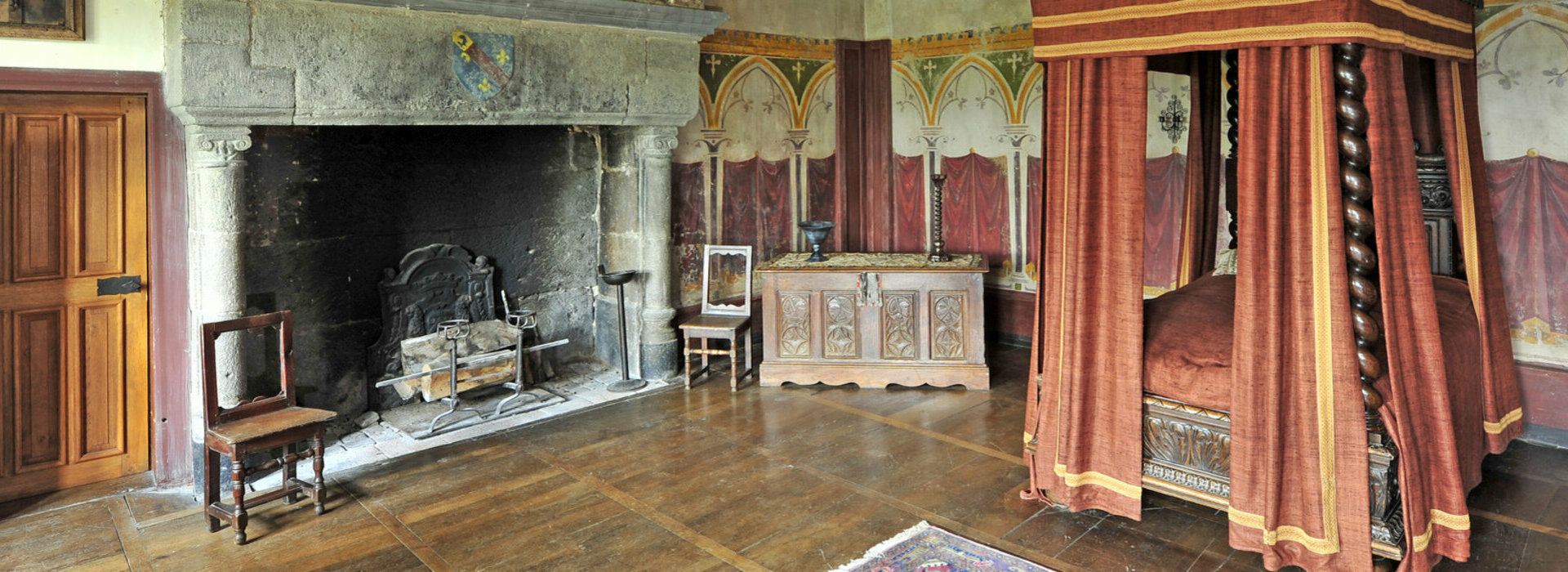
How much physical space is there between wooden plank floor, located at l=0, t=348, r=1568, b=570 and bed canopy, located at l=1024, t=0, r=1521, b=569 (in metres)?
0.27

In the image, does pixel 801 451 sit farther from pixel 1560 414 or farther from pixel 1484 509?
pixel 1560 414

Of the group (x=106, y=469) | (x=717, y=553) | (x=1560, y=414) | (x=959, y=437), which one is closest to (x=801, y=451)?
(x=959, y=437)

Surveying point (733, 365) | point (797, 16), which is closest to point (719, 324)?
point (733, 365)

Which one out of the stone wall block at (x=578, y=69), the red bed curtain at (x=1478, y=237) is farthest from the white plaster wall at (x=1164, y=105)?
the stone wall block at (x=578, y=69)

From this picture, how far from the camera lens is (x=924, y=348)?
225 inches

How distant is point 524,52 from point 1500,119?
4.81 metres

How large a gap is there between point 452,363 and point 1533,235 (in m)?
5.41

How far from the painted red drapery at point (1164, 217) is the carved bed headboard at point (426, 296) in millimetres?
4069

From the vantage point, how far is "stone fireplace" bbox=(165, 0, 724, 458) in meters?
4.09

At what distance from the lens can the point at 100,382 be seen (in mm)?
4254

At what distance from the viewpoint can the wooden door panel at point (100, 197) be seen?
4070mm

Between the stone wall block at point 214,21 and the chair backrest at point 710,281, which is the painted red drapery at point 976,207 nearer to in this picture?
the chair backrest at point 710,281

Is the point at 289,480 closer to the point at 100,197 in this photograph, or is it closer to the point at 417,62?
the point at 100,197

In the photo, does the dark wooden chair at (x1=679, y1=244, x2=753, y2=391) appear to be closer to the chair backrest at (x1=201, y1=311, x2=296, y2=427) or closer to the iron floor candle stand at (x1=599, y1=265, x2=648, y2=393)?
the iron floor candle stand at (x1=599, y1=265, x2=648, y2=393)
